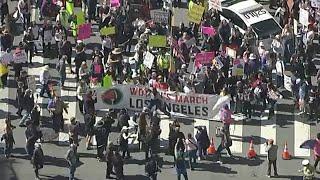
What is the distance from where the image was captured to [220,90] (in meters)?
34.0

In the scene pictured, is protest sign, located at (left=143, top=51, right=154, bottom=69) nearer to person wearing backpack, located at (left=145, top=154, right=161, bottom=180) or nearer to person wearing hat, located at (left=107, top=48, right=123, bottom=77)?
person wearing hat, located at (left=107, top=48, right=123, bottom=77)

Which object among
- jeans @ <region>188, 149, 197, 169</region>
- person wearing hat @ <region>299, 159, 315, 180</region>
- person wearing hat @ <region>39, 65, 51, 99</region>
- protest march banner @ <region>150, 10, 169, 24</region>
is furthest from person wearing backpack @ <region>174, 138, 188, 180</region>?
protest march banner @ <region>150, 10, 169, 24</region>

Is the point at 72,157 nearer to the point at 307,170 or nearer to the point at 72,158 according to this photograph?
the point at 72,158

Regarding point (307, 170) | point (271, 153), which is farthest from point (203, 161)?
point (307, 170)

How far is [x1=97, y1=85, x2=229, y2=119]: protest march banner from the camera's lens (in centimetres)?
3312

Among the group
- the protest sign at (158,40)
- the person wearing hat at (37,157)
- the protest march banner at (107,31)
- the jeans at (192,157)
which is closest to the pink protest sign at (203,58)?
the protest sign at (158,40)

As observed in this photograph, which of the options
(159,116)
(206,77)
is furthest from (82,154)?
(206,77)

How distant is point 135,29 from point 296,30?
6313mm

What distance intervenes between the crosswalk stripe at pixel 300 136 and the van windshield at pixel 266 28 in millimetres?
5634

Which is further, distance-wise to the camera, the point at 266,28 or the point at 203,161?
the point at 266,28

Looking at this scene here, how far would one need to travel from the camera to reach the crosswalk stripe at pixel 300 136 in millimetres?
31906

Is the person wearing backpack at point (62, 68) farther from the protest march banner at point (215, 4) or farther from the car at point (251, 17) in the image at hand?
the car at point (251, 17)

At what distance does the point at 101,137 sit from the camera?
30500 millimetres

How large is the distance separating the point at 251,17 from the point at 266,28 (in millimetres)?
787
